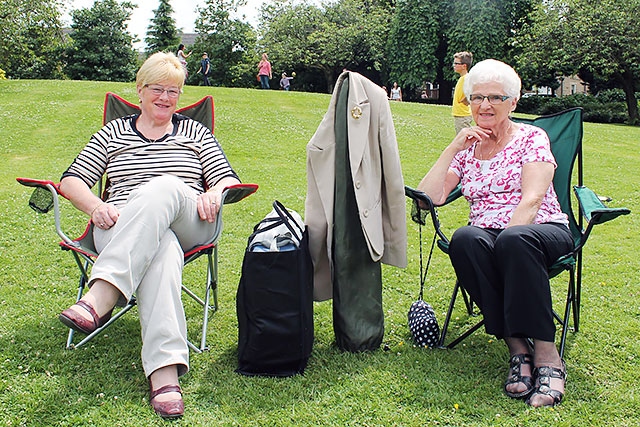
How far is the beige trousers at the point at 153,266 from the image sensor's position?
2475mm

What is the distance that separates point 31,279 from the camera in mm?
3928

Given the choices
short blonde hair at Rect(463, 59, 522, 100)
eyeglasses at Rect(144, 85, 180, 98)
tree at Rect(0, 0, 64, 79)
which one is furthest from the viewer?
tree at Rect(0, 0, 64, 79)

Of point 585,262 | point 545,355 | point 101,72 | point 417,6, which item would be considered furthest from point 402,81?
point 545,355

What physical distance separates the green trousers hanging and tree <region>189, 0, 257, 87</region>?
32.6 meters

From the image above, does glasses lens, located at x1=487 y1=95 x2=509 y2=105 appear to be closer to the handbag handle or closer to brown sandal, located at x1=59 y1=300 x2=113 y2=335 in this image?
the handbag handle

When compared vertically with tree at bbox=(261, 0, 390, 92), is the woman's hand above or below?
below

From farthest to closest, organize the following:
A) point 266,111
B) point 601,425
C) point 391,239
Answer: point 266,111
point 391,239
point 601,425

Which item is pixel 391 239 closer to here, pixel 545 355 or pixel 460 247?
pixel 460 247

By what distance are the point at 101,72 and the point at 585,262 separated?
95.9 feet

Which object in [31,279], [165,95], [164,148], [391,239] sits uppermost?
[165,95]

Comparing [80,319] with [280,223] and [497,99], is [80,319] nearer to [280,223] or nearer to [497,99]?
[280,223]

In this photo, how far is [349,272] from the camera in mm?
2898

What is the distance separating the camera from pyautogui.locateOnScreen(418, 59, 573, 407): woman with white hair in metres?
2.53

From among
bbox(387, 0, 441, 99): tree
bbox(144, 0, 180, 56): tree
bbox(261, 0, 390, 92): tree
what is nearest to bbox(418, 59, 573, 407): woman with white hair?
bbox(387, 0, 441, 99): tree
